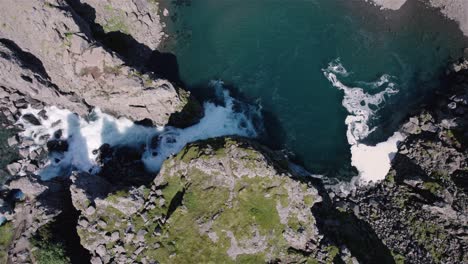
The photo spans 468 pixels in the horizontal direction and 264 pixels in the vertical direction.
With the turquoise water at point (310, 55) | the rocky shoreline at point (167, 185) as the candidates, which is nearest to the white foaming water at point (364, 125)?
the turquoise water at point (310, 55)

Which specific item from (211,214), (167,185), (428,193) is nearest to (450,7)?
(428,193)

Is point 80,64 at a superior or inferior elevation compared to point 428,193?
superior

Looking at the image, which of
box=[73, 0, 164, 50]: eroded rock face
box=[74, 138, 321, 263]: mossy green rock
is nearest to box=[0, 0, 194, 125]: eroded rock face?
box=[73, 0, 164, 50]: eroded rock face

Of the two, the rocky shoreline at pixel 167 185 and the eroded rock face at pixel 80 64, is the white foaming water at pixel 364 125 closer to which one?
the rocky shoreline at pixel 167 185

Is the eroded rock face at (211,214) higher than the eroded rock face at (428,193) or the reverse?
the reverse

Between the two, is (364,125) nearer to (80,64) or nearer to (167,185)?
(167,185)

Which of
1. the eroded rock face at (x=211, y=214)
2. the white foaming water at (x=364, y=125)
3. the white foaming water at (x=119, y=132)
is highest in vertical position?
the white foaming water at (x=364, y=125)

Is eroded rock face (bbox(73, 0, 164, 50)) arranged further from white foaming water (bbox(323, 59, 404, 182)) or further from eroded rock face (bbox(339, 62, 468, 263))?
eroded rock face (bbox(339, 62, 468, 263))
